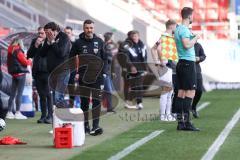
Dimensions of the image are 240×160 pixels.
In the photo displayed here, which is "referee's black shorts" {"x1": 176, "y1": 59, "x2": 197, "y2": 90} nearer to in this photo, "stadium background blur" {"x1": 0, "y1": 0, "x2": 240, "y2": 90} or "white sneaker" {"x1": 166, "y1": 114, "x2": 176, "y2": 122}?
"white sneaker" {"x1": 166, "y1": 114, "x2": 176, "y2": 122}

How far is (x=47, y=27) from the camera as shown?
541 inches

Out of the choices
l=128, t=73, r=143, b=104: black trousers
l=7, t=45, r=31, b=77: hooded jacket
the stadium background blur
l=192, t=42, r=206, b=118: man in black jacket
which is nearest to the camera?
l=192, t=42, r=206, b=118: man in black jacket

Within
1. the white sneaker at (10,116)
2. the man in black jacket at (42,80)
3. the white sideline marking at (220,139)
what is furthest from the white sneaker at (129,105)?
the white sideline marking at (220,139)

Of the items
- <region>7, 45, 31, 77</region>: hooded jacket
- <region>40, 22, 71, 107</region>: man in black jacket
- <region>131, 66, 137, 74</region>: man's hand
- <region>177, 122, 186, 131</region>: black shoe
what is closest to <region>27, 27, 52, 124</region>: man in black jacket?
<region>40, 22, 71, 107</region>: man in black jacket

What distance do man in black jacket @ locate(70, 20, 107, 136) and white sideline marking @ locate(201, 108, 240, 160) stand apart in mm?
2031

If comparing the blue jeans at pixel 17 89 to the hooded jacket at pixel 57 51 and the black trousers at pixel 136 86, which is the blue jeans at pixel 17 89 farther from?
the black trousers at pixel 136 86

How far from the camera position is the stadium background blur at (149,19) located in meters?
26.6

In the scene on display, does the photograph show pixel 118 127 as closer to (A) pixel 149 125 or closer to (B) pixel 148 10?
(A) pixel 149 125

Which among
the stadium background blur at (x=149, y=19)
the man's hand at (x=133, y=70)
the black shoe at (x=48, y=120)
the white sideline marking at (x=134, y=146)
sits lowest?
the white sideline marking at (x=134, y=146)

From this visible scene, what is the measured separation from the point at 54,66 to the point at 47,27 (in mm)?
1072

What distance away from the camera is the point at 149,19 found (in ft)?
104

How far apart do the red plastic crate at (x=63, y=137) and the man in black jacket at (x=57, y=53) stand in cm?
122

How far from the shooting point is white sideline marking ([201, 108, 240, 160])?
10323 mm

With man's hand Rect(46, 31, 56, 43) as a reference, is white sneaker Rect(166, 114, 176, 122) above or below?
below
